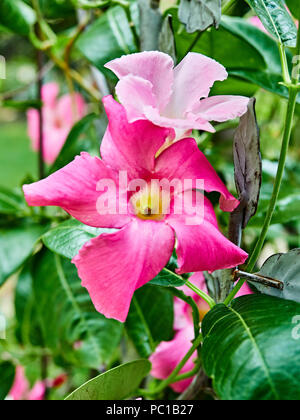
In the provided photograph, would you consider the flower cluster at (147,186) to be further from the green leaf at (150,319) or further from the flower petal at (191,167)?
the green leaf at (150,319)

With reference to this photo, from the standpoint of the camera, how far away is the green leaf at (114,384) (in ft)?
1.20

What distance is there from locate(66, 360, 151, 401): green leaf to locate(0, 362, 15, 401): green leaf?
24cm

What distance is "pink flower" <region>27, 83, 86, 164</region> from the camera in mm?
1029

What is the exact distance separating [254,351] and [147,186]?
0.41ft

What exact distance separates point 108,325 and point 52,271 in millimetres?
98

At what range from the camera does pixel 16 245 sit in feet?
2.05

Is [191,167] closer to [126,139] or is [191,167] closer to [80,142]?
[126,139]

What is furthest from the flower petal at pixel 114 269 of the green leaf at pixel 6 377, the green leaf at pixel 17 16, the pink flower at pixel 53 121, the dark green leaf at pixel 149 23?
the pink flower at pixel 53 121

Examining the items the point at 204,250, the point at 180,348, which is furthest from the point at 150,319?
the point at 204,250

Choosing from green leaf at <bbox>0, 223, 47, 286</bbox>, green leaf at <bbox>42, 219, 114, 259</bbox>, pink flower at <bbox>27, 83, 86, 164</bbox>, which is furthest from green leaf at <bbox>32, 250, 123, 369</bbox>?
pink flower at <bbox>27, 83, 86, 164</bbox>

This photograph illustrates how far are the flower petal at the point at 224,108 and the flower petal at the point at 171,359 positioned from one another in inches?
10.9

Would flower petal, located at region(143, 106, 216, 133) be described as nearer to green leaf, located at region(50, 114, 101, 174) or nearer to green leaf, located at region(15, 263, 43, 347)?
green leaf, located at region(50, 114, 101, 174)
